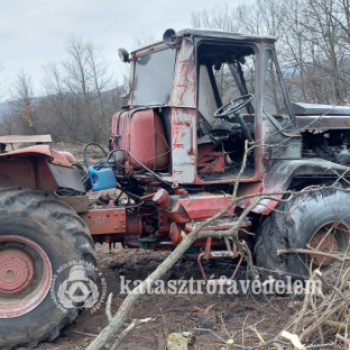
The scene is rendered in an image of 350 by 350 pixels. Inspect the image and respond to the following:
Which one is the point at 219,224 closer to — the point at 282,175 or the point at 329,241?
the point at 282,175

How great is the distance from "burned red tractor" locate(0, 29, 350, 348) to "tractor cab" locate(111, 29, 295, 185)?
12 millimetres

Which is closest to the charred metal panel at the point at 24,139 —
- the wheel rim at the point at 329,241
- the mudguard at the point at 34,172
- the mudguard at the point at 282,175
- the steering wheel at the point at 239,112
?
the mudguard at the point at 34,172

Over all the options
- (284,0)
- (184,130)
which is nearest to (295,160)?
(184,130)

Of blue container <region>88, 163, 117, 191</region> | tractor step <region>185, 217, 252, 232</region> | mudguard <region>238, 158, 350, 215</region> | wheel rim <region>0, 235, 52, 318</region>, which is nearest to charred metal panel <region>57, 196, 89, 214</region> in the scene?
blue container <region>88, 163, 117, 191</region>

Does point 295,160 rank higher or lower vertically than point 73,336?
higher

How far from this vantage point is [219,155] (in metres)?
4.38

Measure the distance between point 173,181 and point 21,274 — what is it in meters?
1.66

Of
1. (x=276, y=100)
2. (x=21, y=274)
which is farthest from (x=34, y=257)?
(x=276, y=100)

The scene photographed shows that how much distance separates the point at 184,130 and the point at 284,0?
1983cm

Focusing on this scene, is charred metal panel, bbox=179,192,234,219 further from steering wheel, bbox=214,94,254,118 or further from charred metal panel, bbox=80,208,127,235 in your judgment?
steering wheel, bbox=214,94,254,118

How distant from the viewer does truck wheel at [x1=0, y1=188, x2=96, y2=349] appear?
10.7 feet

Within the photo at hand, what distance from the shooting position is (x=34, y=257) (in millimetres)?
3441

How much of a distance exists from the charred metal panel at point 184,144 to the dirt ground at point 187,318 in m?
1.29

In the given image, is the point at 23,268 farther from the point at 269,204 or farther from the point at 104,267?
the point at 269,204
